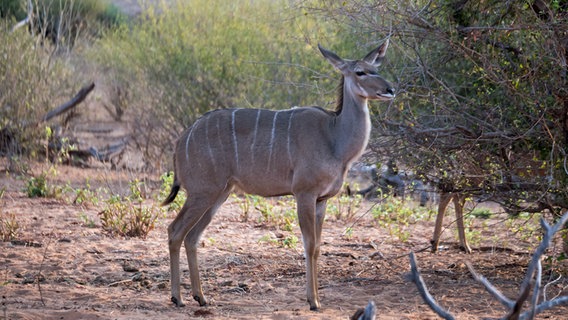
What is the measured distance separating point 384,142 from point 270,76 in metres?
5.06

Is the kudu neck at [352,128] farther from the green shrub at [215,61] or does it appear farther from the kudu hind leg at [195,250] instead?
the green shrub at [215,61]

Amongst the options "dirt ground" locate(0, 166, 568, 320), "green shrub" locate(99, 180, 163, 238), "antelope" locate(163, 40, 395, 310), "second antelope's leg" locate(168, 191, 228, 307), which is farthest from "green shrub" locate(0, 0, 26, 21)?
→ "second antelope's leg" locate(168, 191, 228, 307)

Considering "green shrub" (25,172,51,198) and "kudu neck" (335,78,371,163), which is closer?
"kudu neck" (335,78,371,163)

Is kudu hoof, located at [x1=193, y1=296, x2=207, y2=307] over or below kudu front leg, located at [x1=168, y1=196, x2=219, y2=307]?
below

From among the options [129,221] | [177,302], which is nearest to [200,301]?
[177,302]

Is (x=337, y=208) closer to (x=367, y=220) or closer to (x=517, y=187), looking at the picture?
(x=367, y=220)

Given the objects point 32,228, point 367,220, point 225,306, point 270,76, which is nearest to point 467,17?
point 225,306

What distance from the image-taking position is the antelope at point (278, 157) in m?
5.31

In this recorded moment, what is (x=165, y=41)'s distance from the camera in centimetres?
1198

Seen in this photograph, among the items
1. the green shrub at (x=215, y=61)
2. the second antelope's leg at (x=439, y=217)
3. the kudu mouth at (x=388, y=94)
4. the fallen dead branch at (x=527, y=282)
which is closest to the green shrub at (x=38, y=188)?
the green shrub at (x=215, y=61)

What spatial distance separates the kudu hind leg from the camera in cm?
531

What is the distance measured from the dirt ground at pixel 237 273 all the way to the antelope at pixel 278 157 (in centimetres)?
33

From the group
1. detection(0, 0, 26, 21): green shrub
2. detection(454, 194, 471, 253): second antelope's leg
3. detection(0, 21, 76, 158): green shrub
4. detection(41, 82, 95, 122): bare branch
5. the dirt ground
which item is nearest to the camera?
the dirt ground

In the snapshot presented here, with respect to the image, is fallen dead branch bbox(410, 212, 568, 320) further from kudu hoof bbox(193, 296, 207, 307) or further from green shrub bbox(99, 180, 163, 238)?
green shrub bbox(99, 180, 163, 238)
